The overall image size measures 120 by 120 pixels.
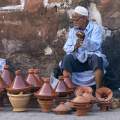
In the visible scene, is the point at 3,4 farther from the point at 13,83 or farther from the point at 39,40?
the point at 13,83

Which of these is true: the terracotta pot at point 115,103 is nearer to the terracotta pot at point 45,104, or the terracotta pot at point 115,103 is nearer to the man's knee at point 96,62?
the man's knee at point 96,62

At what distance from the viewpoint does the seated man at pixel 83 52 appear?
26.2ft

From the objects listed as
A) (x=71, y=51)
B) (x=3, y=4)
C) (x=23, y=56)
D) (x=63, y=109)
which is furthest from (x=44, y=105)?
(x=3, y=4)

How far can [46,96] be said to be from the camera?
7.30 metres

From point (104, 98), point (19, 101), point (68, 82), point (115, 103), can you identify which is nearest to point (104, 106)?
point (104, 98)

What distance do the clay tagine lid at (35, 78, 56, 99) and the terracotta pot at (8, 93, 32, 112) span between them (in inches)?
6.5

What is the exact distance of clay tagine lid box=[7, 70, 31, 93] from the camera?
291 inches

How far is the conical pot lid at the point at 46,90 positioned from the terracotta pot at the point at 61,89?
142 mm

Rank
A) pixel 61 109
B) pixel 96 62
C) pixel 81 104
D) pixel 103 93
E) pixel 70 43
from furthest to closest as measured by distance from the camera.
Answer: pixel 70 43
pixel 96 62
pixel 103 93
pixel 61 109
pixel 81 104

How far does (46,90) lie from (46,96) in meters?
0.09

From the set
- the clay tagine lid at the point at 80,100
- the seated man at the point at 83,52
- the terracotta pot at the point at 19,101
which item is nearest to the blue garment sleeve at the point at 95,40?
the seated man at the point at 83,52

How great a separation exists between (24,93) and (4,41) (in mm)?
1601

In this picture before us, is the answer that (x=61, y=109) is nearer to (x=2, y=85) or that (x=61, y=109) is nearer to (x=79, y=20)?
(x=2, y=85)

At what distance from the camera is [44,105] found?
739cm
